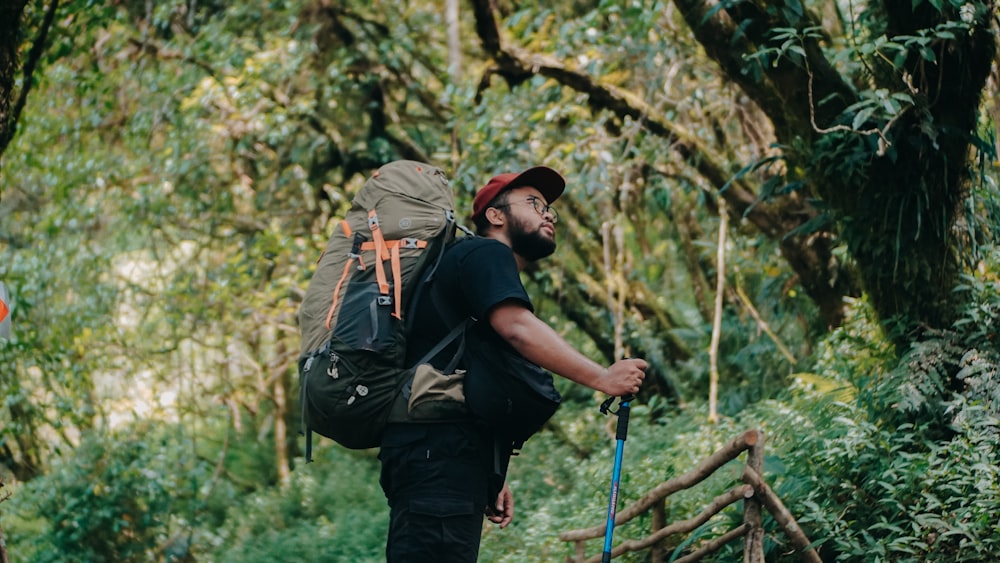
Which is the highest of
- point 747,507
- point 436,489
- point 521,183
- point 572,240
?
point 572,240

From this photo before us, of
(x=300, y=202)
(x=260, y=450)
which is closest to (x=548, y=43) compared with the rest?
(x=300, y=202)

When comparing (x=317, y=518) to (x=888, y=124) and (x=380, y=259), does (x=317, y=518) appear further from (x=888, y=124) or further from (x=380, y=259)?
(x=380, y=259)

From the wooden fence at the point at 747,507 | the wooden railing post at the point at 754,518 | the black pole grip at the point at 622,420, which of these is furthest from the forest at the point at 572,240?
the black pole grip at the point at 622,420

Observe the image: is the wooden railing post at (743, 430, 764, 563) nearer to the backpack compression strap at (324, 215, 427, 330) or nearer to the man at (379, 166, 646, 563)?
the man at (379, 166, 646, 563)

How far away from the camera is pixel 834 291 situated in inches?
321

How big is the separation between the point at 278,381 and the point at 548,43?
6775 mm

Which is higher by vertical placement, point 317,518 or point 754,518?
point 317,518

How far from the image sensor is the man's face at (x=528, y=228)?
4031mm

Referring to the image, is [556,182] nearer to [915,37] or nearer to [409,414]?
[409,414]

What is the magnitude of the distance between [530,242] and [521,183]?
0.25 m

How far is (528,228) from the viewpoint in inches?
159

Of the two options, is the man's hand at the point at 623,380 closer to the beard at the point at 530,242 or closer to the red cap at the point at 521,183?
the beard at the point at 530,242

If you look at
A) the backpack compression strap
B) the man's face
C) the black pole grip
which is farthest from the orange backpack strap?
the black pole grip

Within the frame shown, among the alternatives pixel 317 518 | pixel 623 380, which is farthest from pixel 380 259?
pixel 317 518
